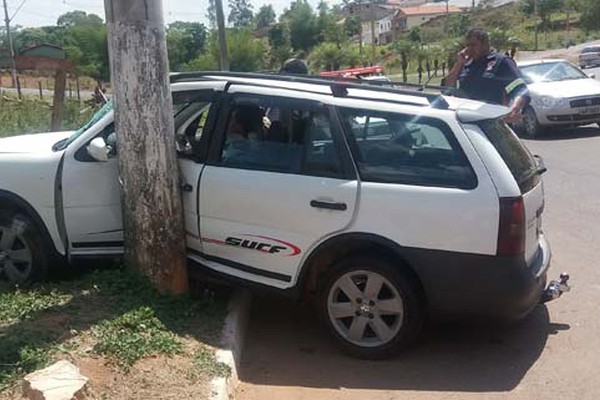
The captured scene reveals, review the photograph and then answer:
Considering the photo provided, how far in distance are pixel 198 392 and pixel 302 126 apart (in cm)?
192

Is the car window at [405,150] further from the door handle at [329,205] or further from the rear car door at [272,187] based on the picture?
the door handle at [329,205]

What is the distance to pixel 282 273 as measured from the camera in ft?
16.6

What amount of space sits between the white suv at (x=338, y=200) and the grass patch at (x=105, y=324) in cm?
33

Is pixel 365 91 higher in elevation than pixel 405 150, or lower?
higher

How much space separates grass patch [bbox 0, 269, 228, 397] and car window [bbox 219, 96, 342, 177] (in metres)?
1.04

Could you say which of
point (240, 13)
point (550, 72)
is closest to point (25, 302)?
point (550, 72)

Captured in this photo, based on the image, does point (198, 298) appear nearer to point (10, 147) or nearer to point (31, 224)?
point (31, 224)

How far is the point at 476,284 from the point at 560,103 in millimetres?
11017

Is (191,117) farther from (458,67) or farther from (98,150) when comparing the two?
(458,67)

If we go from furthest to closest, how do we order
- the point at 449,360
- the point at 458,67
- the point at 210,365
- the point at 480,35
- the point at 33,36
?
the point at 33,36
the point at 458,67
the point at 480,35
the point at 449,360
the point at 210,365

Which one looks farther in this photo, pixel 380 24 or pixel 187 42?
pixel 380 24

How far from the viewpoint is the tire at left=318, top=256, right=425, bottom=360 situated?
15.5ft

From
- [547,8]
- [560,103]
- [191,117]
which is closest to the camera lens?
[191,117]

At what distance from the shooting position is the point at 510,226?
452 centimetres
